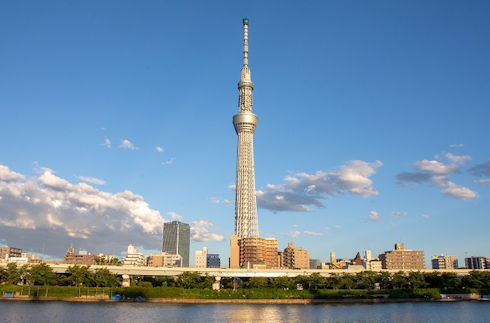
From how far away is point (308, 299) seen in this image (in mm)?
104250

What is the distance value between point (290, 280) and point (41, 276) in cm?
5760

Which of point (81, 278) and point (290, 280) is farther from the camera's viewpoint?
point (290, 280)

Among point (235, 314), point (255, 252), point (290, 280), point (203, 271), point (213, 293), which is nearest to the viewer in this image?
point (235, 314)

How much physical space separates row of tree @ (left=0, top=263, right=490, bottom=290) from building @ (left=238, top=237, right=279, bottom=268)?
5817 cm

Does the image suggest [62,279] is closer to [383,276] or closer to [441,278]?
[383,276]

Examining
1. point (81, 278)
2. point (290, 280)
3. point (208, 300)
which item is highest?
point (81, 278)

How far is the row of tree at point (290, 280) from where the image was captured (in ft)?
353

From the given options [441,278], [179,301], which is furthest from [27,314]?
[441,278]

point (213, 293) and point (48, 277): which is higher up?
point (48, 277)

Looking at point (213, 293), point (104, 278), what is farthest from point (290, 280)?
point (104, 278)

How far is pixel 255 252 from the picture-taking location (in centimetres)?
18038

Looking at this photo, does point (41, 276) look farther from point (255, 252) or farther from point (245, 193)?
point (245, 193)

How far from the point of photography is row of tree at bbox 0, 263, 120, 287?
10644 cm

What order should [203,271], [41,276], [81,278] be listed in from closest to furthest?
1. [81,278]
2. [41,276]
3. [203,271]
